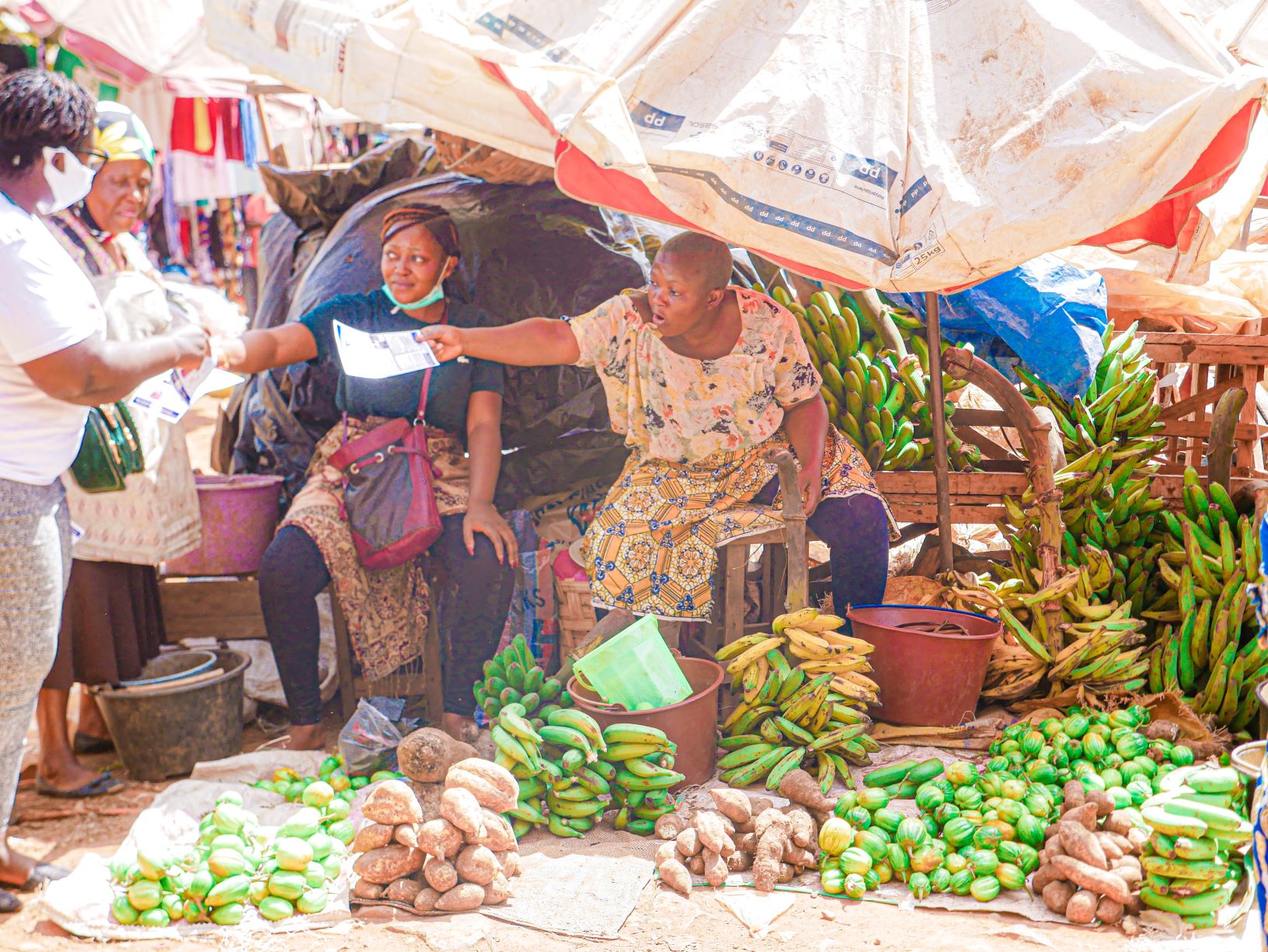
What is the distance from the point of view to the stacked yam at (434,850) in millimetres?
2596

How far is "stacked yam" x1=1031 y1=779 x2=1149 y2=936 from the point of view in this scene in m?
2.50

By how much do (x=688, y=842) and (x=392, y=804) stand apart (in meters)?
0.82

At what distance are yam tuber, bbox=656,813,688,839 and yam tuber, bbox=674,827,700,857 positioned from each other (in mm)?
76

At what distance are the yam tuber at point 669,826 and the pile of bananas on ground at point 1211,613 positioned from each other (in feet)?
6.12

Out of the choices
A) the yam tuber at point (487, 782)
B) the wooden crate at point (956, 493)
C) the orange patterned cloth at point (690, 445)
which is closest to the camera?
the yam tuber at point (487, 782)

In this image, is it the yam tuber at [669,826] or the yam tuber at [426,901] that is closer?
the yam tuber at [426,901]

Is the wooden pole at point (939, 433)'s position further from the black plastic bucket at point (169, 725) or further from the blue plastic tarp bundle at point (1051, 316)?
the black plastic bucket at point (169, 725)

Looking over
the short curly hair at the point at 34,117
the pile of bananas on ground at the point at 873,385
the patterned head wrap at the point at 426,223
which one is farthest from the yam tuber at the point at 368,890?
the pile of bananas on ground at the point at 873,385

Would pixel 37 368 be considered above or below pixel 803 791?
above

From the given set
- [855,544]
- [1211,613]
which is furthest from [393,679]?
[1211,613]

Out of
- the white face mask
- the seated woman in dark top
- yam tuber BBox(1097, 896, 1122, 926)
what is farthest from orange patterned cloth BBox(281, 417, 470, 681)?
yam tuber BBox(1097, 896, 1122, 926)

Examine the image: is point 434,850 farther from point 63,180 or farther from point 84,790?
point 63,180

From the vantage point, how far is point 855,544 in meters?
3.64

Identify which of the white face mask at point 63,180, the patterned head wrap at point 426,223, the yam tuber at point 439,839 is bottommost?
the yam tuber at point 439,839
